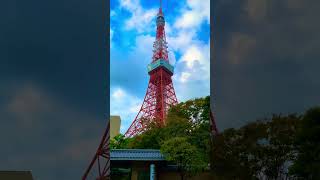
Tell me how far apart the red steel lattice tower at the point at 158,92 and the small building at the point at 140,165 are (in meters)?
2.00

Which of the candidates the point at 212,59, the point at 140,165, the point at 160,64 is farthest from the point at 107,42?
the point at 140,165

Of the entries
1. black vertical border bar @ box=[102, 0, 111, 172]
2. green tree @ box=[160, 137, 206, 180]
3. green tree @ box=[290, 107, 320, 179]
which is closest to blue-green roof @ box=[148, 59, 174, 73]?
green tree @ box=[160, 137, 206, 180]

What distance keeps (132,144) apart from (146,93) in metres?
2.12

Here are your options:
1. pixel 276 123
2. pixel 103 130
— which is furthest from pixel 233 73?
pixel 103 130

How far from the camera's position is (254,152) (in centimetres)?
1298

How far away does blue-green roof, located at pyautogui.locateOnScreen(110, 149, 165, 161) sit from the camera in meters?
18.2

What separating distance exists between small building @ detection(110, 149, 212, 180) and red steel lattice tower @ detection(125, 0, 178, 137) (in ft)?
6.55

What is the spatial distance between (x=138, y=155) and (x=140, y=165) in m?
0.42

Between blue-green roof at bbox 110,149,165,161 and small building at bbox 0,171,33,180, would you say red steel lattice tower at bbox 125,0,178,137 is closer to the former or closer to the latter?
blue-green roof at bbox 110,149,165,161

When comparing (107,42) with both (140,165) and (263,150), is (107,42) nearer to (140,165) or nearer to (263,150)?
(140,165)

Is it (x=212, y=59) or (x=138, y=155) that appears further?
(x=138, y=155)

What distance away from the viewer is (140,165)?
18469 mm

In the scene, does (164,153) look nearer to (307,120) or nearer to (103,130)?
(103,130)

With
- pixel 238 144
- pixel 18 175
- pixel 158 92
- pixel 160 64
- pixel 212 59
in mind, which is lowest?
pixel 18 175
